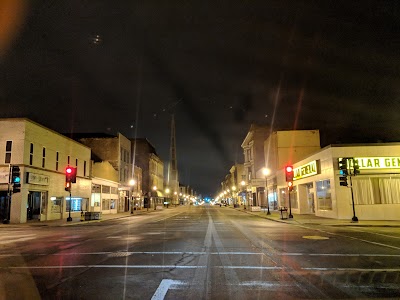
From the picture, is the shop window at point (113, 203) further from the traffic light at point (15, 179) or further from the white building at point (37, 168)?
the traffic light at point (15, 179)

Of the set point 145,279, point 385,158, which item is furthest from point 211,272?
point 385,158

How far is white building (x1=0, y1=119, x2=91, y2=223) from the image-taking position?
32.4 metres

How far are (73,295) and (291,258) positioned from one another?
7.20 m

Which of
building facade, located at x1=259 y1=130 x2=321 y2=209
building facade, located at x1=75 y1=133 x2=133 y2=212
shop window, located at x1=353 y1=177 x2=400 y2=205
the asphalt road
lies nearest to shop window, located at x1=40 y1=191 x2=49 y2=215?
building facade, located at x1=75 y1=133 x2=133 y2=212

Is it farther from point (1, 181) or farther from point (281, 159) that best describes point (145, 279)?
point (281, 159)

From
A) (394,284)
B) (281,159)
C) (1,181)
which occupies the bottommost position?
(394,284)

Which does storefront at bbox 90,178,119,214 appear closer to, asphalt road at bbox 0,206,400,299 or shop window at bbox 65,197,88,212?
shop window at bbox 65,197,88,212

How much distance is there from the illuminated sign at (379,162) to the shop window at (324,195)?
12.2 feet

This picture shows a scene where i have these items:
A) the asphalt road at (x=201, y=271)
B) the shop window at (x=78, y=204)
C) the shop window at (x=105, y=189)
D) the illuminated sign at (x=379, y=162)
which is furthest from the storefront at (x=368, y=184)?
the shop window at (x=105, y=189)

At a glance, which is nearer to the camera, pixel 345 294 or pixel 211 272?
pixel 345 294

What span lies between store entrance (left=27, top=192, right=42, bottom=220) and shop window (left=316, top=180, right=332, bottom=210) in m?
30.1

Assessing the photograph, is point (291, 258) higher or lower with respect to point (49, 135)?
lower

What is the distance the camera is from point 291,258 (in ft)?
37.6

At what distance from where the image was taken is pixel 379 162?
3200 cm
